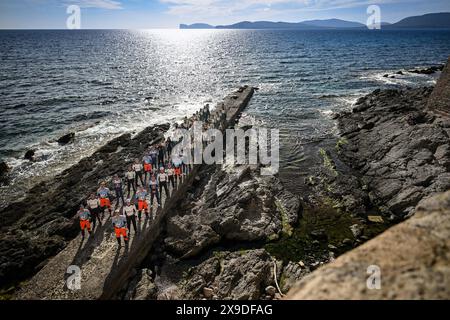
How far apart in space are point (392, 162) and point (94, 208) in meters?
20.1

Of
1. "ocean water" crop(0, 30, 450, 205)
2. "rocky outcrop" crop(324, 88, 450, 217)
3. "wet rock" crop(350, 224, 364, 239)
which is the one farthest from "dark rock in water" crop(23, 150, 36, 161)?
"wet rock" crop(350, 224, 364, 239)

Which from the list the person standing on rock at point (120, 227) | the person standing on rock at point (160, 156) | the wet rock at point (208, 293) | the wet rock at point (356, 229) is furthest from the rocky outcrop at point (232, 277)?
the person standing on rock at point (160, 156)

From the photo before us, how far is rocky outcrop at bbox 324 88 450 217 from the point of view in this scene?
712 inches

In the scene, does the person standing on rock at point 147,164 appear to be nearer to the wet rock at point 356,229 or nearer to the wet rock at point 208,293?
the wet rock at point 208,293

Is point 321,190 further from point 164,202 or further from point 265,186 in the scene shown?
point 164,202

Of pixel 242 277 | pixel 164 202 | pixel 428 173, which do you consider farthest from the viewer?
pixel 428 173

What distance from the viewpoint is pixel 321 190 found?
20578 mm

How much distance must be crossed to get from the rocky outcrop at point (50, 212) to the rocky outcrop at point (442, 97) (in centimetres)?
2634

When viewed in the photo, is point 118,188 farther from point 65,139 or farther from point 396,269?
point 65,139

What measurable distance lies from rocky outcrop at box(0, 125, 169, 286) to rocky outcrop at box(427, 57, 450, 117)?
26336 millimetres

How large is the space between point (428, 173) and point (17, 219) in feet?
87.0

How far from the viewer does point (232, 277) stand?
1300 cm
